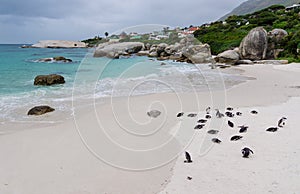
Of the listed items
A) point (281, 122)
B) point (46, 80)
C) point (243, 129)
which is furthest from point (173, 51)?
point (243, 129)

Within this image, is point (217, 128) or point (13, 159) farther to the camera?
point (217, 128)

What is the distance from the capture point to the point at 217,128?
271 inches

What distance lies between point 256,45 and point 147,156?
79.9 feet

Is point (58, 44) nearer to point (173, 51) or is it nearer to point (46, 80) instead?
point (173, 51)

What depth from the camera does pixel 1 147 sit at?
5.86 meters

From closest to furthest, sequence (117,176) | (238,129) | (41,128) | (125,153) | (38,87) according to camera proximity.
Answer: (117,176), (125,153), (238,129), (41,128), (38,87)

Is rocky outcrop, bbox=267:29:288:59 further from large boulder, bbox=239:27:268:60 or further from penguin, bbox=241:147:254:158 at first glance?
penguin, bbox=241:147:254:158

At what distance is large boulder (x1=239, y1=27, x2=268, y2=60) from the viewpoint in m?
26.4

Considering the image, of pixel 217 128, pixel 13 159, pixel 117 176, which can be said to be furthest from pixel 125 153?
pixel 217 128

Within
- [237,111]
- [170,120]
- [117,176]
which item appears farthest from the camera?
[237,111]

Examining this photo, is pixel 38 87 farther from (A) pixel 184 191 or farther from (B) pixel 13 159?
(A) pixel 184 191

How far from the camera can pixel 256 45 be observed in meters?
26.5

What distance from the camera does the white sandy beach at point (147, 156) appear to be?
13.9 ft

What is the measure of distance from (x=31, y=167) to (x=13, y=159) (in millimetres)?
634
